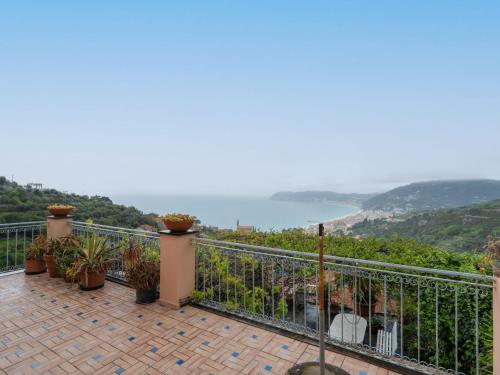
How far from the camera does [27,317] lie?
3.55 m

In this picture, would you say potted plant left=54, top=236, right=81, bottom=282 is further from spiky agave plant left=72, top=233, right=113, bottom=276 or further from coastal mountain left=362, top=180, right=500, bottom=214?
coastal mountain left=362, top=180, right=500, bottom=214

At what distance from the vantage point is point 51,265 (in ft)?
17.0

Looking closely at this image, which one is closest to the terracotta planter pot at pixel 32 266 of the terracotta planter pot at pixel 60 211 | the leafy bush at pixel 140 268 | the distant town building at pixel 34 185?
the terracotta planter pot at pixel 60 211

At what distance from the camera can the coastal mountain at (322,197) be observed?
85.6 ft

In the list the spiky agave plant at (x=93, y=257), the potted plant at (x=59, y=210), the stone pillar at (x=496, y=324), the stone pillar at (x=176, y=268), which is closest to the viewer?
the stone pillar at (x=496, y=324)

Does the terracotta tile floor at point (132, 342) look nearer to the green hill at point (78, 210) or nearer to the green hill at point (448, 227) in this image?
the green hill at point (78, 210)

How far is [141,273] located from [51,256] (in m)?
2.56

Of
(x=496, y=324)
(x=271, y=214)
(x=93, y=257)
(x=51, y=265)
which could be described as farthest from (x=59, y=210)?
(x=271, y=214)

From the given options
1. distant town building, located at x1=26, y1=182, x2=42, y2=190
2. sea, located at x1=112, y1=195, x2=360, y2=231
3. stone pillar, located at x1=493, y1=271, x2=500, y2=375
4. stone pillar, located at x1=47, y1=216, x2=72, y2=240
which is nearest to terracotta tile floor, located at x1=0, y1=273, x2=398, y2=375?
stone pillar, located at x1=493, y1=271, x2=500, y2=375

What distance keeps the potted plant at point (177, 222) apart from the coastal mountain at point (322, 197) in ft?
69.4

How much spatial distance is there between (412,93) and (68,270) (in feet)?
41.1

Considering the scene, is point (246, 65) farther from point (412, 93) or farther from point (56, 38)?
point (412, 93)

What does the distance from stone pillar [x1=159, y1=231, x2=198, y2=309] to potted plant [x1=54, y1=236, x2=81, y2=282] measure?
2055 mm

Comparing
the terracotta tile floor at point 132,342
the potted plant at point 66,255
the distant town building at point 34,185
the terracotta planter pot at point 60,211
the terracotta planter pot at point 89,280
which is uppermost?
the distant town building at point 34,185
